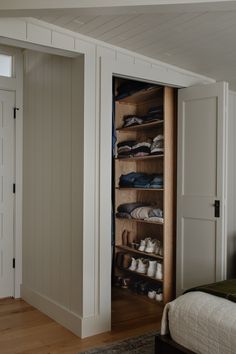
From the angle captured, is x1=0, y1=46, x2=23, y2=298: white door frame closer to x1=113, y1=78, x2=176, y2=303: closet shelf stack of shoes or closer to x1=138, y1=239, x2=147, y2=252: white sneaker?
x1=113, y1=78, x2=176, y2=303: closet shelf stack of shoes

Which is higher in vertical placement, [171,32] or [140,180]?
[171,32]

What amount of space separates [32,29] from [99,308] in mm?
2256

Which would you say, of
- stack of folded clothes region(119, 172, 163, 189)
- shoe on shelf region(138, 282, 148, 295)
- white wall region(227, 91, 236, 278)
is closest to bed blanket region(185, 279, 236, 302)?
stack of folded clothes region(119, 172, 163, 189)

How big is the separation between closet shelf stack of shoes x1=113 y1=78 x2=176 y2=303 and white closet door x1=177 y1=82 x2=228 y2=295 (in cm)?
11

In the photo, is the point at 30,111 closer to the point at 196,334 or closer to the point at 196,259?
the point at 196,259

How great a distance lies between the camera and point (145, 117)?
4.11 metres

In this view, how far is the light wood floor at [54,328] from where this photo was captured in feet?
9.51

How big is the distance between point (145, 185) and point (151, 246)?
65 cm

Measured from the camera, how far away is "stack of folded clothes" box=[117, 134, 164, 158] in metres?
3.91

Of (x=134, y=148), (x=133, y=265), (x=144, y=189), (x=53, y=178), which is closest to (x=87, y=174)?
(x=53, y=178)

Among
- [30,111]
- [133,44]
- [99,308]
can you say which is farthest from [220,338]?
[30,111]

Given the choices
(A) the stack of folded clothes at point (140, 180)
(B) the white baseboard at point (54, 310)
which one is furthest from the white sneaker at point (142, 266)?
(B) the white baseboard at point (54, 310)

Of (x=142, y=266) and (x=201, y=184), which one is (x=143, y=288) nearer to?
(x=142, y=266)

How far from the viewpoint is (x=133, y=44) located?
124 inches
